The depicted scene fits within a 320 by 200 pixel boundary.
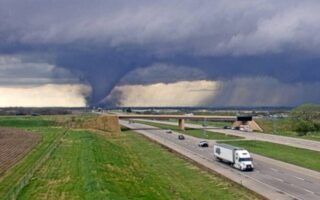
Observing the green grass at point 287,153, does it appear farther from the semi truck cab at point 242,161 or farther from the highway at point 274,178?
the semi truck cab at point 242,161

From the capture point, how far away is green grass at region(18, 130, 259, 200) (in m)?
50.0

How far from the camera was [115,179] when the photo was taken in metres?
59.8

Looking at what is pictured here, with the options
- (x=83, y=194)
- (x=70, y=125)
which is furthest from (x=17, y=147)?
(x=70, y=125)

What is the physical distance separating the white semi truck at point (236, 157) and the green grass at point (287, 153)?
9.62 metres

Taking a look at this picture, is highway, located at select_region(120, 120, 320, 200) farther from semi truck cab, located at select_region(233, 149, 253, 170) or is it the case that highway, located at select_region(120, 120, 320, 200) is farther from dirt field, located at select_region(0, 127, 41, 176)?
dirt field, located at select_region(0, 127, 41, 176)

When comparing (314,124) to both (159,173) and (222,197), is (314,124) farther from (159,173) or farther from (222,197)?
(222,197)

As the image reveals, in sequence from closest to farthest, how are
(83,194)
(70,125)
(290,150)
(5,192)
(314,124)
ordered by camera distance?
(83,194) < (5,192) < (290,150) < (314,124) < (70,125)

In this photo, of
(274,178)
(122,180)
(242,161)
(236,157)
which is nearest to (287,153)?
(236,157)

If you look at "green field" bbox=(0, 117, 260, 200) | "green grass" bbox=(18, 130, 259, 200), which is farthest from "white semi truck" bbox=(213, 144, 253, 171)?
"green grass" bbox=(18, 130, 259, 200)

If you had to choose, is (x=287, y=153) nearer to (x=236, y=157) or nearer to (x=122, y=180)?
(x=236, y=157)

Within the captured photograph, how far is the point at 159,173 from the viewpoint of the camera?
232ft

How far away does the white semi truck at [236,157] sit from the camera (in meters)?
70.8

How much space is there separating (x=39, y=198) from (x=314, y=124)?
13329 cm

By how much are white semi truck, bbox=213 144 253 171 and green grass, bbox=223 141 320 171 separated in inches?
379
